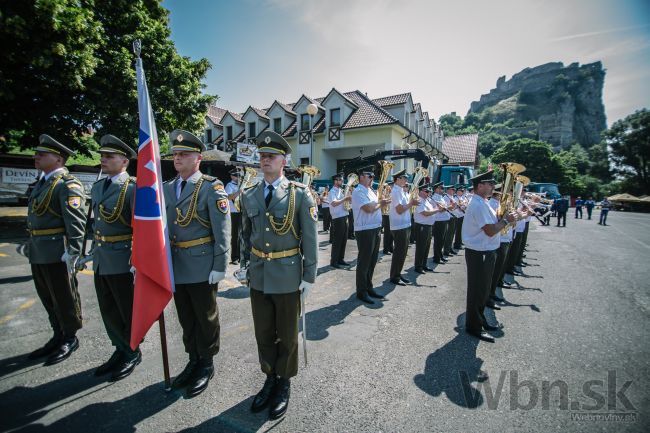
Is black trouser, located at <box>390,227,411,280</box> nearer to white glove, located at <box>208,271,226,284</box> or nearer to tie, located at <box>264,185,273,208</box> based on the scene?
tie, located at <box>264,185,273,208</box>

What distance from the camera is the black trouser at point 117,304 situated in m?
3.31

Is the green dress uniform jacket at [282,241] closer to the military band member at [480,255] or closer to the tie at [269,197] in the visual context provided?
the tie at [269,197]

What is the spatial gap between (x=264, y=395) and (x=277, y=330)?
0.63 m

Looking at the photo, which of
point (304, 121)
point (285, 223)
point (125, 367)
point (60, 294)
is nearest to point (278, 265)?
point (285, 223)

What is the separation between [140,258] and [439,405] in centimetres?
329

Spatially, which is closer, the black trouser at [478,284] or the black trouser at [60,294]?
the black trouser at [60,294]

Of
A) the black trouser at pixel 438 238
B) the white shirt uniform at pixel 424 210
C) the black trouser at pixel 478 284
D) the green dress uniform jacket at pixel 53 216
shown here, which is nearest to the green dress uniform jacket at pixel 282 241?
the green dress uniform jacket at pixel 53 216

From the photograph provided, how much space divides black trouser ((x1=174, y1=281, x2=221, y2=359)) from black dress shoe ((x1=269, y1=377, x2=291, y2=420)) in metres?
0.80

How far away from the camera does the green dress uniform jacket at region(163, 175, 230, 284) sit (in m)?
3.04

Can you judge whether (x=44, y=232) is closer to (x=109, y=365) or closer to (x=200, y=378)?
(x=109, y=365)

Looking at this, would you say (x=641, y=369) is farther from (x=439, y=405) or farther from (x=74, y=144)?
(x=74, y=144)

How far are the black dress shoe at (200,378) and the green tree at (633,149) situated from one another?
248 feet

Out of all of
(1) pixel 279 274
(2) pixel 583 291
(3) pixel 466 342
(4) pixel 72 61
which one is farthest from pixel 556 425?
(4) pixel 72 61

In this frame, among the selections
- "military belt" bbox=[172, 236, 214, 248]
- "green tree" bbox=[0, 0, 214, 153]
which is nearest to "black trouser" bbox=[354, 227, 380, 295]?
"military belt" bbox=[172, 236, 214, 248]
